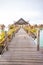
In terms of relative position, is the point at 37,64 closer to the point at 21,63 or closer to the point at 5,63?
the point at 21,63

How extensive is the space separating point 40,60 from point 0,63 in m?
0.92

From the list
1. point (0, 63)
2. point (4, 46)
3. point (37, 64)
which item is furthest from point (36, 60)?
point (4, 46)

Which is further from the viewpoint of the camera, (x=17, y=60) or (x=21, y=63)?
(x=17, y=60)

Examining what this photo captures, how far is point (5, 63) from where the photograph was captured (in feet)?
12.0

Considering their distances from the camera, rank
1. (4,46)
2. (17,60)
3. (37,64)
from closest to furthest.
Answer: (37,64), (17,60), (4,46)

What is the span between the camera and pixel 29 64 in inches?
141

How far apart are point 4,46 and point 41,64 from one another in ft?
6.27

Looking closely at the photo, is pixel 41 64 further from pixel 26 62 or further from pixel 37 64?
pixel 26 62

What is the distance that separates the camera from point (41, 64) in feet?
11.8

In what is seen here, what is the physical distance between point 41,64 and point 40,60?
1.13 feet

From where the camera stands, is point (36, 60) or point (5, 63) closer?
point (5, 63)

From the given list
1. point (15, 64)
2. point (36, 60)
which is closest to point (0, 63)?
point (15, 64)

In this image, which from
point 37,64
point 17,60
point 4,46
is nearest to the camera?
point 37,64

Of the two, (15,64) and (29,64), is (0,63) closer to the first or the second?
(15,64)
